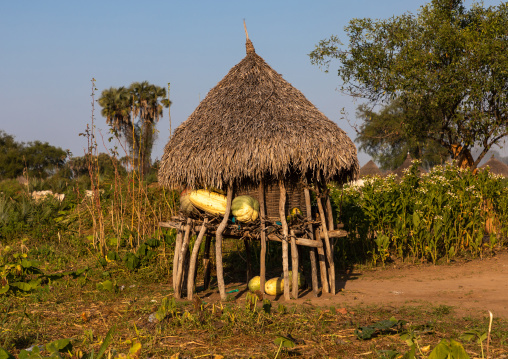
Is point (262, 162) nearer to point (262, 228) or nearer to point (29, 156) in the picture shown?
point (262, 228)

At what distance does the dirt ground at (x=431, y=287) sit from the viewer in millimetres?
6168

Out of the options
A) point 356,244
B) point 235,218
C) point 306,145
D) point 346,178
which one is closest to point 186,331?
point 235,218

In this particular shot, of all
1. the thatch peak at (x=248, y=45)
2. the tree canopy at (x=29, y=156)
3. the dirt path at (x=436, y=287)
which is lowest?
the dirt path at (x=436, y=287)

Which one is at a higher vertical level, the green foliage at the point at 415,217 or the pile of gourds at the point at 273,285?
the green foliage at the point at 415,217

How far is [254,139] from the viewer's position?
6.22 m

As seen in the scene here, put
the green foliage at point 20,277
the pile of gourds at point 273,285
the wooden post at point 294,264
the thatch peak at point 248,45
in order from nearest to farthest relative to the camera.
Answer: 1. the wooden post at point 294,264
2. the pile of gourds at point 273,285
3. the green foliage at point 20,277
4. the thatch peak at point 248,45

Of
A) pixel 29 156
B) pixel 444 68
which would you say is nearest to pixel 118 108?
pixel 29 156

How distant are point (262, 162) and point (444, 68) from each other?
937cm

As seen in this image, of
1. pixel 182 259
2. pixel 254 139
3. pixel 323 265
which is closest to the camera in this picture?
pixel 254 139

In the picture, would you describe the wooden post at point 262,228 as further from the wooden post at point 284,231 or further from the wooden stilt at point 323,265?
the wooden stilt at point 323,265

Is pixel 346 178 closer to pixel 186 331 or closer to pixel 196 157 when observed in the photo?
pixel 196 157

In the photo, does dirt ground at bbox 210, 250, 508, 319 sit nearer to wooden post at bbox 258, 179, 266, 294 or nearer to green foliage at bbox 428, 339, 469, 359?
wooden post at bbox 258, 179, 266, 294

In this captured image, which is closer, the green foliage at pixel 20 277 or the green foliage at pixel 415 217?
the green foliage at pixel 20 277

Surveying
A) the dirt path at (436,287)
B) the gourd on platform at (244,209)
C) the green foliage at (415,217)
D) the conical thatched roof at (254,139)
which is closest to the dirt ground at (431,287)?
the dirt path at (436,287)
